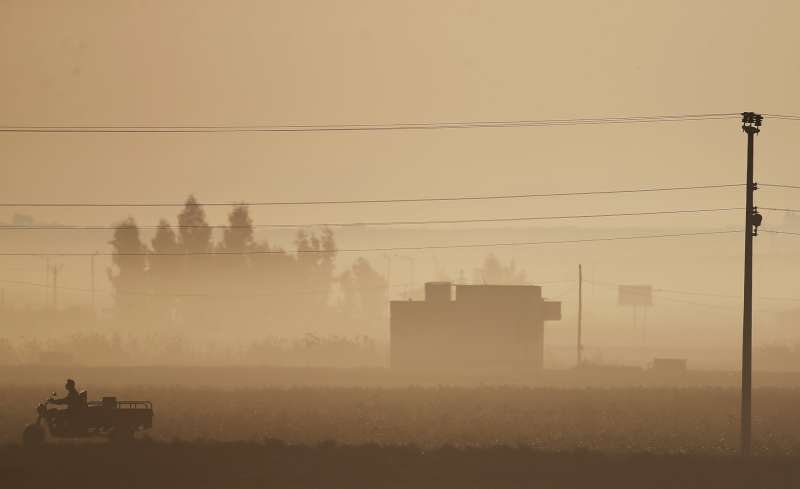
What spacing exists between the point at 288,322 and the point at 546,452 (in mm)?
136474

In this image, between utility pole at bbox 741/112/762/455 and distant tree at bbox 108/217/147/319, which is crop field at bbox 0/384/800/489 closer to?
utility pole at bbox 741/112/762/455

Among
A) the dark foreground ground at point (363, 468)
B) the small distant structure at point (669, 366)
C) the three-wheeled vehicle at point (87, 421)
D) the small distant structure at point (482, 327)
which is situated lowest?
the small distant structure at point (669, 366)

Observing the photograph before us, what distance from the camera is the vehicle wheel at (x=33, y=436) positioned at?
41.0 m

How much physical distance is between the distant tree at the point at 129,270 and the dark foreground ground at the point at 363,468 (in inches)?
4497

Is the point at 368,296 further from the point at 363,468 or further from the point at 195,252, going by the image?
the point at 363,468

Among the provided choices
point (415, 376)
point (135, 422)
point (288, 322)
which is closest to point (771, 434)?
point (135, 422)

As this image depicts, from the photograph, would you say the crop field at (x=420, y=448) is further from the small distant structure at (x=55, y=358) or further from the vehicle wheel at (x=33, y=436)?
the small distant structure at (x=55, y=358)

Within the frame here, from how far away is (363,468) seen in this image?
3788 centimetres

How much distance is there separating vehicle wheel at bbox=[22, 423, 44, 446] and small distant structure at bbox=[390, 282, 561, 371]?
6530 cm

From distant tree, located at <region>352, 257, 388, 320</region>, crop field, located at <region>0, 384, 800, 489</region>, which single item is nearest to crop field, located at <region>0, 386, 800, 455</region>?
crop field, located at <region>0, 384, 800, 489</region>

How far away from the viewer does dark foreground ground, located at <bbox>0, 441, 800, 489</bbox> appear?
35906 millimetres

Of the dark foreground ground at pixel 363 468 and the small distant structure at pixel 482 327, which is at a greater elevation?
the dark foreground ground at pixel 363 468

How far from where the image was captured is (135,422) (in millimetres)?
41594

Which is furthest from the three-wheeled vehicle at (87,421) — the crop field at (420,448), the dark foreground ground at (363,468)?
the dark foreground ground at (363,468)
